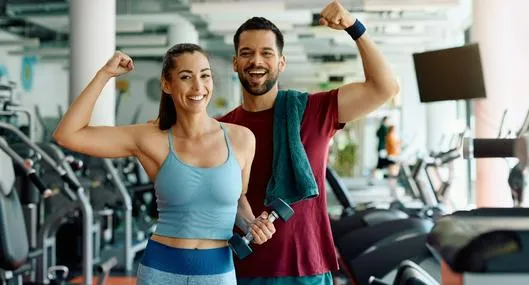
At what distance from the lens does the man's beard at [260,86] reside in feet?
6.17

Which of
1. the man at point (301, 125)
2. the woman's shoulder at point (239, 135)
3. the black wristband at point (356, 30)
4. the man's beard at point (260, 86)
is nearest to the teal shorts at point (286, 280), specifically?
the man at point (301, 125)

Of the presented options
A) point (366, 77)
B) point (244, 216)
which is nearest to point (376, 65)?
point (366, 77)

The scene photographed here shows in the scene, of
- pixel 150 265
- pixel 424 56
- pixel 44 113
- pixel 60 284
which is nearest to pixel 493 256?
pixel 150 265

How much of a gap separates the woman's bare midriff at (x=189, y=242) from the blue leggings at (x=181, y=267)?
10 mm

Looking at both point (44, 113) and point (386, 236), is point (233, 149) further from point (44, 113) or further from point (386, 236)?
point (44, 113)

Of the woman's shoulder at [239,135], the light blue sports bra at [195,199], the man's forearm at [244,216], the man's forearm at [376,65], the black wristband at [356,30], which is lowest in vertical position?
the man's forearm at [244,216]

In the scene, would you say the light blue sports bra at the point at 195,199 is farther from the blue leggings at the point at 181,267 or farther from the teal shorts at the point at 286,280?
the teal shorts at the point at 286,280

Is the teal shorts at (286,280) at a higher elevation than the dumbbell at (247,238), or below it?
below

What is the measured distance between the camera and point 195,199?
1560 millimetres

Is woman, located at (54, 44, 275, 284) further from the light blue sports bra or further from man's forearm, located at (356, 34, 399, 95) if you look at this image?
man's forearm, located at (356, 34, 399, 95)

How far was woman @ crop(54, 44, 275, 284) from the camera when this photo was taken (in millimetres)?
1562

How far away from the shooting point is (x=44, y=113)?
16.2 m

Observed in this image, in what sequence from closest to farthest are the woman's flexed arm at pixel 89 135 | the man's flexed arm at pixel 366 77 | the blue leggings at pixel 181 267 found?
the blue leggings at pixel 181 267 < the woman's flexed arm at pixel 89 135 < the man's flexed arm at pixel 366 77

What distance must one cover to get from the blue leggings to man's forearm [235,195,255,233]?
0.15 metres
